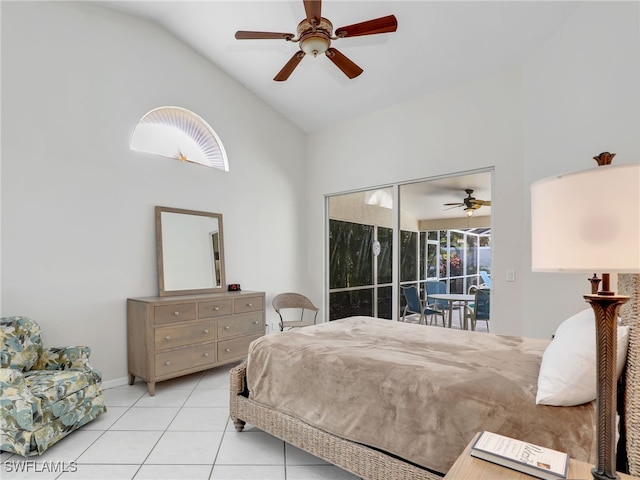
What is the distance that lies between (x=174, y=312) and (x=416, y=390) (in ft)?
8.09

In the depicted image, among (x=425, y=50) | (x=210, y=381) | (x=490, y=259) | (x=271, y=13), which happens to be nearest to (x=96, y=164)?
(x=271, y=13)

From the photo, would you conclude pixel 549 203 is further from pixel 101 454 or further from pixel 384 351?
pixel 101 454

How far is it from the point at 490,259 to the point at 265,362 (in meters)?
2.60

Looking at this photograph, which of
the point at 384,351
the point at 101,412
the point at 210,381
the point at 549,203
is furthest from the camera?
the point at 210,381

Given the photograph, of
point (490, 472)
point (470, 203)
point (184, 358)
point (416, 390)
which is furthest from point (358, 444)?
point (470, 203)

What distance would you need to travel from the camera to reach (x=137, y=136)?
12.0 feet

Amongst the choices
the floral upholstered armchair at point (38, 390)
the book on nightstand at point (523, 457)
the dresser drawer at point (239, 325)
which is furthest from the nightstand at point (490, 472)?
the dresser drawer at point (239, 325)

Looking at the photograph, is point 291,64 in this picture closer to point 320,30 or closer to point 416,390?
point 320,30

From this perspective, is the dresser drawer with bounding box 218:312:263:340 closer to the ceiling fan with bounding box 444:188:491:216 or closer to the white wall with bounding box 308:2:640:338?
the white wall with bounding box 308:2:640:338

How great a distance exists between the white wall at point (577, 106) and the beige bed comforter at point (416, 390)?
1.00 m

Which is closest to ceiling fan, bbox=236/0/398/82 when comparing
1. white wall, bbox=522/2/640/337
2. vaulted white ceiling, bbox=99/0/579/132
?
vaulted white ceiling, bbox=99/0/579/132

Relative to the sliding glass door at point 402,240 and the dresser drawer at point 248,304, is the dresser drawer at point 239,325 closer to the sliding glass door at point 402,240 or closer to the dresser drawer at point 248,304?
the dresser drawer at point 248,304

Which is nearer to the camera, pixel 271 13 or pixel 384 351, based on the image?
pixel 384 351

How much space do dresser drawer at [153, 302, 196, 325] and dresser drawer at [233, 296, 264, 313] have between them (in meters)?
0.52
